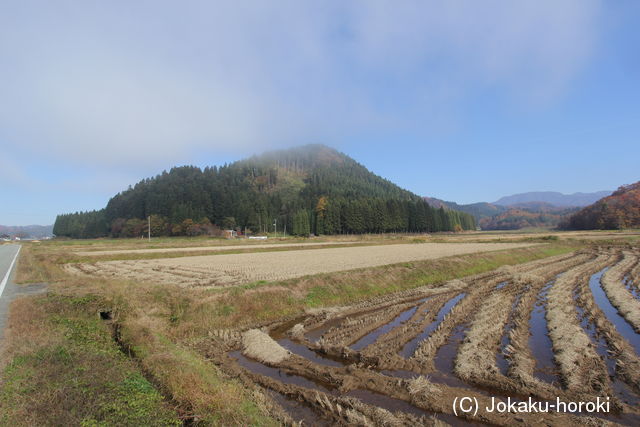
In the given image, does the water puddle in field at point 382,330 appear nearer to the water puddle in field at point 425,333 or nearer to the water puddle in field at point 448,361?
the water puddle in field at point 425,333

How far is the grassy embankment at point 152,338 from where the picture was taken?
566 centimetres

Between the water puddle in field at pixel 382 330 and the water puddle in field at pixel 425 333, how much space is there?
1088 millimetres

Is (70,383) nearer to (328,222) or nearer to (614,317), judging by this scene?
(614,317)

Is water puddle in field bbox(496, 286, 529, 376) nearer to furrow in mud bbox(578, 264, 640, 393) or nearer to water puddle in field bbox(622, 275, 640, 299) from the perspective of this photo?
furrow in mud bbox(578, 264, 640, 393)

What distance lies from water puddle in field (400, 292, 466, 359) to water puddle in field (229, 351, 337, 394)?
2.82 meters

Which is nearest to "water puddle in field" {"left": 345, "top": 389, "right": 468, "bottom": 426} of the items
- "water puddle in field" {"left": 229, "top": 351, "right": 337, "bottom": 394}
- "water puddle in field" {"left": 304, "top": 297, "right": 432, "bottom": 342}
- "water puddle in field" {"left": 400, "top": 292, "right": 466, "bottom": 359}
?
"water puddle in field" {"left": 229, "top": 351, "right": 337, "bottom": 394}

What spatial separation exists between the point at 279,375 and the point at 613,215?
452ft

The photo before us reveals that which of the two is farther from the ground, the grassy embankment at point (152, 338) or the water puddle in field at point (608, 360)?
the grassy embankment at point (152, 338)

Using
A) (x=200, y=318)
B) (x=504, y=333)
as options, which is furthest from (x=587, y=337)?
(x=200, y=318)

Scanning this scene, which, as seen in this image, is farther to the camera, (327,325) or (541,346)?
(327,325)

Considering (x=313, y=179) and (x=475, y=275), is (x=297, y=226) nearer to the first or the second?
(x=475, y=275)

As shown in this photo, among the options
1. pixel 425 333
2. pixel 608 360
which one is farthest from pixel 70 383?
pixel 608 360

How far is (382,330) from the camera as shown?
1155 centimetres

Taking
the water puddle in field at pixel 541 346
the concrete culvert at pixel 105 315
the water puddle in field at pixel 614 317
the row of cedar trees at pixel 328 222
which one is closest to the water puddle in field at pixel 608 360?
the water puddle in field at pixel 614 317
